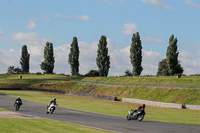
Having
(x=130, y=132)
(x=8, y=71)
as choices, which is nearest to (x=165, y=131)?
(x=130, y=132)

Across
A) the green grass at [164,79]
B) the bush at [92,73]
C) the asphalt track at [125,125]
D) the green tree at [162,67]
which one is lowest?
the asphalt track at [125,125]

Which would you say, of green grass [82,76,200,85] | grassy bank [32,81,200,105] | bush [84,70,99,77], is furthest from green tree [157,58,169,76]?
grassy bank [32,81,200,105]

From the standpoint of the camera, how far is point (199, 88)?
66.4 metres

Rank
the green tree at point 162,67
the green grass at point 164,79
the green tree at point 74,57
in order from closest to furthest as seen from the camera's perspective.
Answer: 1. the green grass at point 164,79
2. the green tree at point 74,57
3. the green tree at point 162,67

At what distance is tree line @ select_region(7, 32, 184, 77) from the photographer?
335ft

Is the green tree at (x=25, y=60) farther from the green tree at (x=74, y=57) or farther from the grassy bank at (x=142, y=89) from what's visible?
the grassy bank at (x=142, y=89)

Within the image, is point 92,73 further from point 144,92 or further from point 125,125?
point 125,125

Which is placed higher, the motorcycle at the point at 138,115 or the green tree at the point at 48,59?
the green tree at the point at 48,59

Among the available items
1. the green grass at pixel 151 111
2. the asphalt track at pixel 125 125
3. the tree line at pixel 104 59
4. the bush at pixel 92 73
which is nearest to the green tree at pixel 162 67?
the tree line at pixel 104 59

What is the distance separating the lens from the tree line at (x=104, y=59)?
102206 millimetres

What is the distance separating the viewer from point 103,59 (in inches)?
4651

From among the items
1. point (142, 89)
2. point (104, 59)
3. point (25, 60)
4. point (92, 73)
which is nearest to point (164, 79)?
point (142, 89)

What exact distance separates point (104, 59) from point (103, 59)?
0.42m

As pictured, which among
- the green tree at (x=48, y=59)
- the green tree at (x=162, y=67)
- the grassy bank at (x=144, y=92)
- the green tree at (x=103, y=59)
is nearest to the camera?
the grassy bank at (x=144, y=92)
